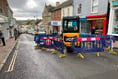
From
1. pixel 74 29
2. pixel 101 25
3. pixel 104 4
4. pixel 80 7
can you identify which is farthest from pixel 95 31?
pixel 74 29

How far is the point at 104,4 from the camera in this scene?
13922 mm

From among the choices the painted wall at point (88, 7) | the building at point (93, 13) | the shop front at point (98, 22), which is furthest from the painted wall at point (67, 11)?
the shop front at point (98, 22)

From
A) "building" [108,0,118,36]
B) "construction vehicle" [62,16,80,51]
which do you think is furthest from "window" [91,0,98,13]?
"construction vehicle" [62,16,80,51]

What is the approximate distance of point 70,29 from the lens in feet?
29.2

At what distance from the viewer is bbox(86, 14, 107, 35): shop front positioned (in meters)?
14.0

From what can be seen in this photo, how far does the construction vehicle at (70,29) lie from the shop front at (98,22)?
6695 mm

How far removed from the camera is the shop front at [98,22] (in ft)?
46.0

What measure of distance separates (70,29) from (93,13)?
849cm

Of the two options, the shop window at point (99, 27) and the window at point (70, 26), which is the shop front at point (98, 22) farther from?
the window at point (70, 26)

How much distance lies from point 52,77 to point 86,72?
5.21 feet

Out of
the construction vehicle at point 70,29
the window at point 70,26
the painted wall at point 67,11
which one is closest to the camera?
the construction vehicle at point 70,29

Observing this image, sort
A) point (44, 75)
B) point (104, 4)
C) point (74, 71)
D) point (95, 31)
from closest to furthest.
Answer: point (44, 75) → point (74, 71) → point (104, 4) → point (95, 31)

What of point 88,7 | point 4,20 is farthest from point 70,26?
point 4,20

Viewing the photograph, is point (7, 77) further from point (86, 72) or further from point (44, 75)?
point (86, 72)
